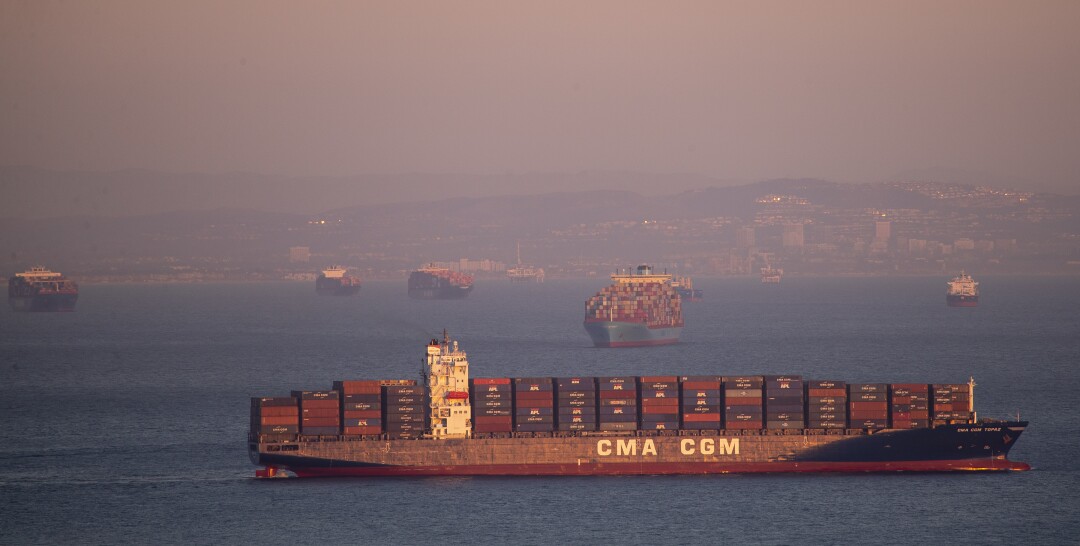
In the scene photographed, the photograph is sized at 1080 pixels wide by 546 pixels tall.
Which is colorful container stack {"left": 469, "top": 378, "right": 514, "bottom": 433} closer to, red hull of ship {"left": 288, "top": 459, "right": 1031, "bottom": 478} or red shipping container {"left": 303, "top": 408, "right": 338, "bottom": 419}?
red hull of ship {"left": 288, "top": 459, "right": 1031, "bottom": 478}

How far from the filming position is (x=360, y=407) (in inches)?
2810

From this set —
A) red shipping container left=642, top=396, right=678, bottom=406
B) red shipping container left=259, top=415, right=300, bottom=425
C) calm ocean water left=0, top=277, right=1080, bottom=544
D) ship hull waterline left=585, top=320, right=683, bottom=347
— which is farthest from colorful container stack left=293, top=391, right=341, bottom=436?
ship hull waterline left=585, top=320, right=683, bottom=347

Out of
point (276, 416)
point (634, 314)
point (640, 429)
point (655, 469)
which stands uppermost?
point (634, 314)

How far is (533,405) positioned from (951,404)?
72.0 feet

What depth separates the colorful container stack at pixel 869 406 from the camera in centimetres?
7262

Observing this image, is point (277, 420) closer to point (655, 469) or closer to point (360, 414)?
point (360, 414)

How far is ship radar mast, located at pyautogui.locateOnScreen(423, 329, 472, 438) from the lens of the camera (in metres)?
72.2

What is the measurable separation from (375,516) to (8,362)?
3611 inches

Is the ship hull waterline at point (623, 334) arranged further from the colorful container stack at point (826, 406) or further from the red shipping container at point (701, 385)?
the colorful container stack at point (826, 406)

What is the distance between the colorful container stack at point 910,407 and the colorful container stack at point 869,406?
1.47 ft

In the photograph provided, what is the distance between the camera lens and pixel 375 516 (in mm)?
63500

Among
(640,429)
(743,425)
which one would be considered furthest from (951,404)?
(640,429)

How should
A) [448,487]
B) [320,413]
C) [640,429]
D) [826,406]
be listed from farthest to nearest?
[640,429], [826,406], [320,413], [448,487]

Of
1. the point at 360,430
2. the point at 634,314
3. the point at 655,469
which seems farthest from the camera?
the point at 634,314
